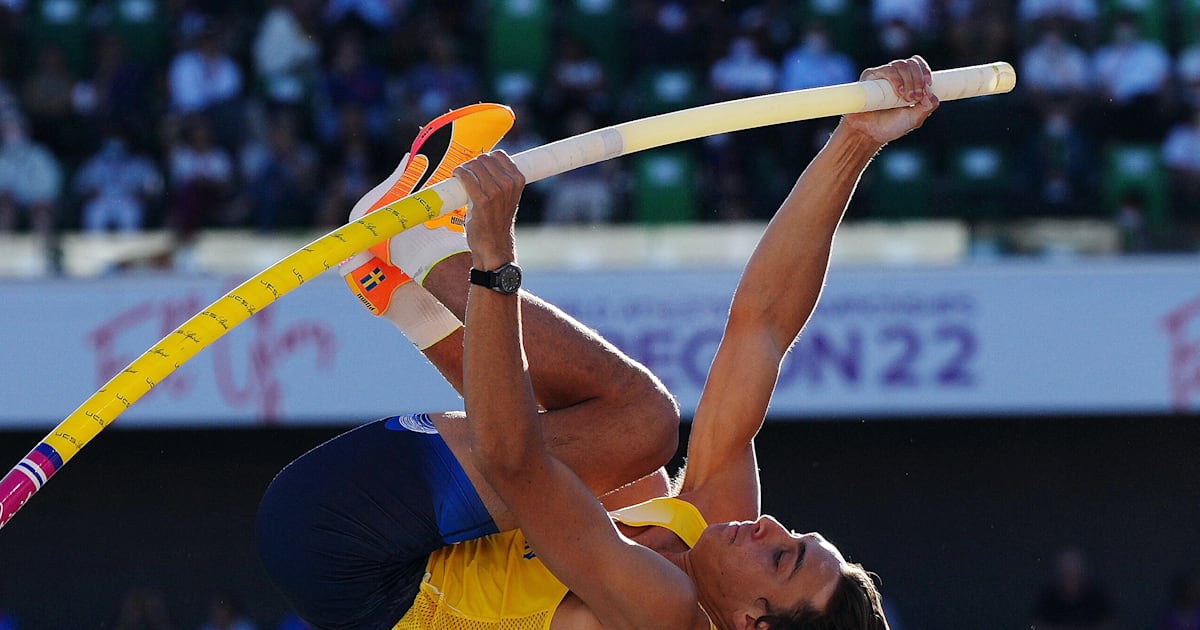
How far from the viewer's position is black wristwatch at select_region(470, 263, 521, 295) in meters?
3.06

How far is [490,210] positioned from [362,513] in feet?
2.70

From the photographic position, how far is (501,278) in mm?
3061

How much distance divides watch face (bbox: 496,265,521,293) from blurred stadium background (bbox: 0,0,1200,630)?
5.76 m

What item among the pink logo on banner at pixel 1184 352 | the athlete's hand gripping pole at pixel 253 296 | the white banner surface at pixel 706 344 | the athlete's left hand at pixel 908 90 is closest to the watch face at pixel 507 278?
the athlete's hand gripping pole at pixel 253 296

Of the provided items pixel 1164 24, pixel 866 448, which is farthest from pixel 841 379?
pixel 1164 24

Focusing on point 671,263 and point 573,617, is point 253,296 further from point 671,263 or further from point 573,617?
point 671,263

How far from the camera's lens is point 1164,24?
10492 mm

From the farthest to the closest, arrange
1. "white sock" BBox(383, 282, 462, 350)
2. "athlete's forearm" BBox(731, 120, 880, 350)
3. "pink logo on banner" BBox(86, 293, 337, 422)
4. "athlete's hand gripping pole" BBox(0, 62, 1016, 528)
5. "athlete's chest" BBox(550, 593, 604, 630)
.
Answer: "pink logo on banner" BBox(86, 293, 337, 422) → "athlete's forearm" BBox(731, 120, 880, 350) → "white sock" BBox(383, 282, 462, 350) → "athlete's chest" BBox(550, 593, 604, 630) → "athlete's hand gripping pole" BBox(0, 62, 1016, 528)

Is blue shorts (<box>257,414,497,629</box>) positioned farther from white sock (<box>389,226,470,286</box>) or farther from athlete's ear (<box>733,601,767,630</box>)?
athlete's ear (<box>733,601,767,630</box>)

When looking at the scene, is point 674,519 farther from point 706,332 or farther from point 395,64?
point 395,64

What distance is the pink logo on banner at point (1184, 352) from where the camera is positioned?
343 inches

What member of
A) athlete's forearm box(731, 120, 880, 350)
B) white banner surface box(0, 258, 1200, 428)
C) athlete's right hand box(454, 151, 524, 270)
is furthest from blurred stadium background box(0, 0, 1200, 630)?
athlete's right hand box(454, 151, 524, 270)

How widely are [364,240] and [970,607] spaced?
7.68m

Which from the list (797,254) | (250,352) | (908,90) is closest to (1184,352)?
(250,352)
